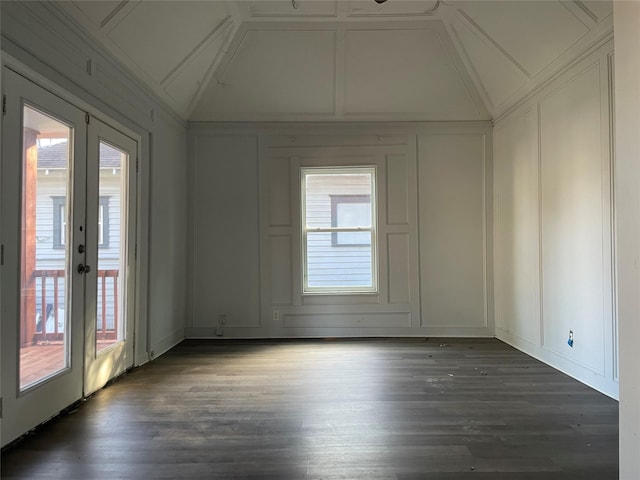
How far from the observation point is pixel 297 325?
4262 millimetres

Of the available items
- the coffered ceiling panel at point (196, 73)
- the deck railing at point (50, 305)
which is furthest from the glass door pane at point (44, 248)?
the coffered ceiling panel at point (196, 73)

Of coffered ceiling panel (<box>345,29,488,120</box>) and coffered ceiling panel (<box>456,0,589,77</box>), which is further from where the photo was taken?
coffered ceiling panel (<box>345,29,488,120</box>)

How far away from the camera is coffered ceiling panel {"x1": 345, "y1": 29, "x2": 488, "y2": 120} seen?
3.63 m

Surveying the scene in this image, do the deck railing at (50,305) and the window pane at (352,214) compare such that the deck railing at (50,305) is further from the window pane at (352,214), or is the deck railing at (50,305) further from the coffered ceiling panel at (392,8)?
the coffered ceiling panel at (392,8)

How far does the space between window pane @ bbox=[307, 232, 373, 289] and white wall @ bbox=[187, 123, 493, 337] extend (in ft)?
0.52

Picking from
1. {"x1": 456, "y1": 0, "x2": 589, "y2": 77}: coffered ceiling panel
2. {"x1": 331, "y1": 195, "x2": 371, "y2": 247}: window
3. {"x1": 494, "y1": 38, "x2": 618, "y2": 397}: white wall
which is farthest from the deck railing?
{"x1": 456, "y1": 0, "x2": 589, "y2": 77}: coffered ceiling panel

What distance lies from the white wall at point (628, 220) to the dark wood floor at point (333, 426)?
31.1 inches

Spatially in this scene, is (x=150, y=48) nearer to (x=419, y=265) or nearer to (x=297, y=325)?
(x=297, y=325)

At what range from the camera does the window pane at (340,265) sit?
4336 mm

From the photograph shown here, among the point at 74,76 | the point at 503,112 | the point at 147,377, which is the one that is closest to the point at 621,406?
the point at 147,377

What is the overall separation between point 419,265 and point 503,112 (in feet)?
6.47

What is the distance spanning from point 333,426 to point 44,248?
2.07 meters

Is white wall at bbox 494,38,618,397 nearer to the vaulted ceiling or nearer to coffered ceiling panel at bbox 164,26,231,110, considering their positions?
the vaulted ceiling

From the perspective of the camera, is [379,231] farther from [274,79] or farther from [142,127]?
[142,127]
